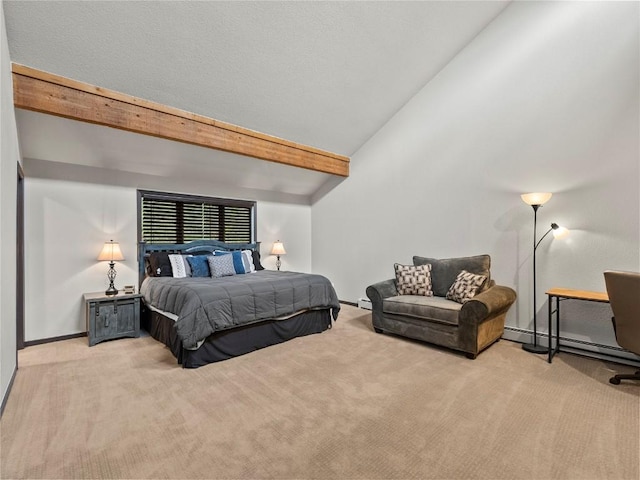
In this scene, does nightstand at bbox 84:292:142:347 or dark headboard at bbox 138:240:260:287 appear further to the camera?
dark headboard at bbox 138:240:260:287

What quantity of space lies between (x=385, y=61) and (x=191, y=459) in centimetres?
452

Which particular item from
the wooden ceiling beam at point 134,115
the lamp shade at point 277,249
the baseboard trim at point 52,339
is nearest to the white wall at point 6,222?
the wooden ceiling beam at point 134,115

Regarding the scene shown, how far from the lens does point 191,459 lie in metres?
1.78

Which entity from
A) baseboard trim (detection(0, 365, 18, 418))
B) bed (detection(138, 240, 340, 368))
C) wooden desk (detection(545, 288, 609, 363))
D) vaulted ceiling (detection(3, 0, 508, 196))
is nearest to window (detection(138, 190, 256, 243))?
bed (detection(138, 240, 340, 368))

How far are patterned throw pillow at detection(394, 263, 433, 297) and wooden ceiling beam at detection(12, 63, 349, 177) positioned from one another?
2343 mm

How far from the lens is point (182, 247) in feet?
16.3

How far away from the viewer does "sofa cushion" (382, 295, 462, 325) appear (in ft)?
11.3

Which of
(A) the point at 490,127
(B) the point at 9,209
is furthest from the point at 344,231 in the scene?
(B) the point at 9,209

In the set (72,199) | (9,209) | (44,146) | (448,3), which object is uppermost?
(448,3)

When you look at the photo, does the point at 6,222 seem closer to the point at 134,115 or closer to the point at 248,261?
the point at 134,115

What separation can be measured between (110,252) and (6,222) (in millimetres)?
1744

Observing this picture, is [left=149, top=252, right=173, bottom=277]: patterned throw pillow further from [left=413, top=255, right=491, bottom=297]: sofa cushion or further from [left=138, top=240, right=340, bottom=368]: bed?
[left=413, top=255, right=491, bottom=297]: sofa cushion

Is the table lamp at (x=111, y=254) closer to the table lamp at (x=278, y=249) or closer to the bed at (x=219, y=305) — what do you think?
the bed at (x=219, y=305)

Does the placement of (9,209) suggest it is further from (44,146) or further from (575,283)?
(575,283)
